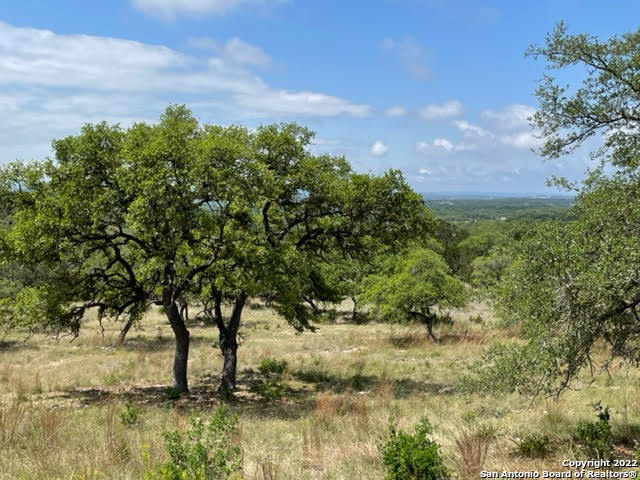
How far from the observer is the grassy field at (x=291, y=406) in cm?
684

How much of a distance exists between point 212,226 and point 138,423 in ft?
16.5

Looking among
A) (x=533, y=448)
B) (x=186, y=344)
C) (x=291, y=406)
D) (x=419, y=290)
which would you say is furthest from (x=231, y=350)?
(x=419, y=290)

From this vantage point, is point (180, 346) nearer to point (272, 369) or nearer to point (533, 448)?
point (272, 369)

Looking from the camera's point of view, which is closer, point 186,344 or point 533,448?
point 533,448

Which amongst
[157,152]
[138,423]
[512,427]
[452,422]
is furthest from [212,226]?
[512,427]

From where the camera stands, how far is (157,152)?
12.0 m

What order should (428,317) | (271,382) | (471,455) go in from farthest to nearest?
1. (428,317)
2. (271,382)
3. (471,455)

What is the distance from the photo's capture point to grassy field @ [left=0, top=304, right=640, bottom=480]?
6.84m

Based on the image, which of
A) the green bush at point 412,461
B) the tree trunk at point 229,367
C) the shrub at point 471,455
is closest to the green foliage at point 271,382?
the tree trunk at point 229,367

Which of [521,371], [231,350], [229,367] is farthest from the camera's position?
[231,350]

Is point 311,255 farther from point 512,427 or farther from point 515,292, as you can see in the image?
point 515,292

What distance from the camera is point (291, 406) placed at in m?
14.2

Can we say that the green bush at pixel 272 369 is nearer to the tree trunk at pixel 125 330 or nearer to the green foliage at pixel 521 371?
the tree trunk at pixel 125 330

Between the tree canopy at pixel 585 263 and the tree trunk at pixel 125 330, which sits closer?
the tree canopy at pixel 585 263
